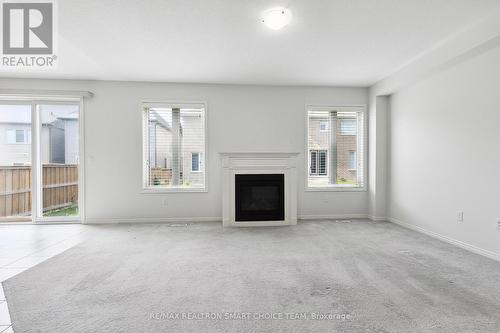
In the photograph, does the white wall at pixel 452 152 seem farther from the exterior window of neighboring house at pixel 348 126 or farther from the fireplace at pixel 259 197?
the fireplace at pixel 259 197

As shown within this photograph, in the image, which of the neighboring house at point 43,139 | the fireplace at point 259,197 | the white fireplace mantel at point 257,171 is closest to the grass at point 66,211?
the neighboring house at point 43,139

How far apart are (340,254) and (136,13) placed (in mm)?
3469

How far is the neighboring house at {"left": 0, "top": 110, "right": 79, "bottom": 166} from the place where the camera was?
478cm

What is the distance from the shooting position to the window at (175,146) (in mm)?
5113

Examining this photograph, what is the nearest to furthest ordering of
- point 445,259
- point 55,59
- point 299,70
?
point 445,259, point 55,59, point 299,70

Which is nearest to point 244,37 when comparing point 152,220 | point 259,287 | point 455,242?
point 259,287

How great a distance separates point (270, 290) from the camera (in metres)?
2.28

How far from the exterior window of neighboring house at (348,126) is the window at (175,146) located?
A: 2782 mm

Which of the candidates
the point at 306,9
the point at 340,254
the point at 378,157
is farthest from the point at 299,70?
the point at 340,254

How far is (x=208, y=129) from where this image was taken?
5.08 metres

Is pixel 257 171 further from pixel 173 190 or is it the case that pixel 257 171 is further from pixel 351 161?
pixel 351 161

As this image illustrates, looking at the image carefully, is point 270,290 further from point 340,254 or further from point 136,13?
point 136,13

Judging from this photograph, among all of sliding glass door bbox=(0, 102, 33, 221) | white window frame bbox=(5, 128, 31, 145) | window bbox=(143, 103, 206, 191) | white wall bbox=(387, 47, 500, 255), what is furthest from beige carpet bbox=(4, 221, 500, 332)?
white window frame bbox=(5, 128, 31, 145)

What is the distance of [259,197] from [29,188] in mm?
4178
